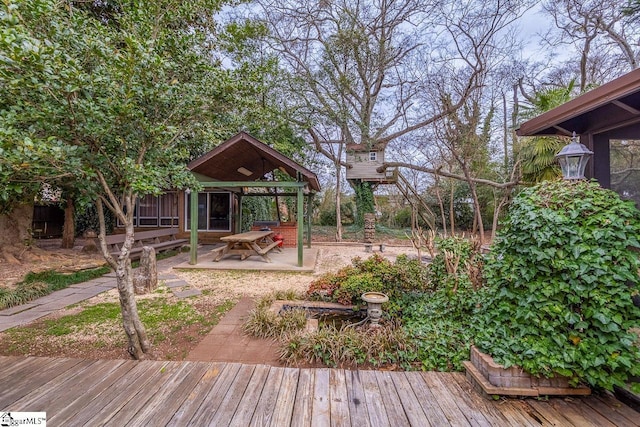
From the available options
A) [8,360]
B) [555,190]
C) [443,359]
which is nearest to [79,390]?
[8,360]

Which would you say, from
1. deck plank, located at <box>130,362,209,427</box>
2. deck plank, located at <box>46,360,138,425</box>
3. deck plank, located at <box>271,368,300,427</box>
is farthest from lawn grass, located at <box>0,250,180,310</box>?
deck plank, located at <box>271,368,300,427</box>

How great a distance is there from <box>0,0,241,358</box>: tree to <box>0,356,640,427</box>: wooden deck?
2.01ft

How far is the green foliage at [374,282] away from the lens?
4.11 metres

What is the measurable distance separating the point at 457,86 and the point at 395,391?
9.88 meters

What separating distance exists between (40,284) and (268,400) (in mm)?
5367

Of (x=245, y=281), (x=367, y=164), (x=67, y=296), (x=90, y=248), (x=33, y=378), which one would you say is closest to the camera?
(x=33, y=378)

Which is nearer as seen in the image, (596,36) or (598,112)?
(598,112)

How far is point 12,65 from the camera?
6.40 ft

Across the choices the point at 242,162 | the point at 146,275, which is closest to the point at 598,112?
the point at 146,275

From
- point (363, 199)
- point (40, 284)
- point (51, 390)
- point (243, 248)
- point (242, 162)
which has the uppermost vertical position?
point (242, 162)

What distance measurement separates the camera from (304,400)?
208 centimetres

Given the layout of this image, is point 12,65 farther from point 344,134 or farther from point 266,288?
point 344,134

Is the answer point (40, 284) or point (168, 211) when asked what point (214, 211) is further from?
point (40, 284)

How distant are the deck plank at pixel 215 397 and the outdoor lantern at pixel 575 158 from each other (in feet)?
10.8
